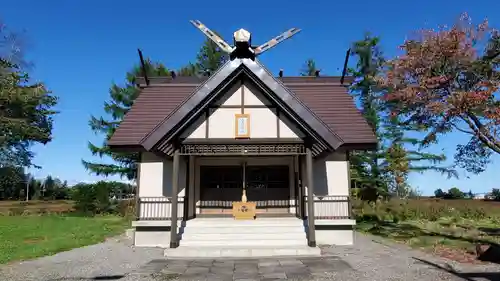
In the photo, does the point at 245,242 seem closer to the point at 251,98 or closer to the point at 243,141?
the point at 243,141

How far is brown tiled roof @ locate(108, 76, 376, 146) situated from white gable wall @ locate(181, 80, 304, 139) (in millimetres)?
1541

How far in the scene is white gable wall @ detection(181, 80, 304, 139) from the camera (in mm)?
10719

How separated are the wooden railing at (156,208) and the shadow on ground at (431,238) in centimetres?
841

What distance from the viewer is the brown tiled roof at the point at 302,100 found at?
1205 centimetres

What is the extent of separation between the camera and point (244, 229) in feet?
34.8

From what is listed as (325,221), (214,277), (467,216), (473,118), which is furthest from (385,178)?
(214,277)

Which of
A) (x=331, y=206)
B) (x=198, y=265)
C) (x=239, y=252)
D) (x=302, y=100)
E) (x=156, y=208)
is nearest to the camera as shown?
(x=198, y=265)

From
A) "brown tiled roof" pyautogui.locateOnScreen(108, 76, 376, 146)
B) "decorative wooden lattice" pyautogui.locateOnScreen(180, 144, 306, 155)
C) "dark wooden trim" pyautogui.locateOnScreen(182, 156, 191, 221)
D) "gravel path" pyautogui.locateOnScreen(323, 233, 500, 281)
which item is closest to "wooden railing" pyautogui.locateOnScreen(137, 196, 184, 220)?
"dark wooden trim" pyautogui.locateOnScreen(182, 156, 191, 221)

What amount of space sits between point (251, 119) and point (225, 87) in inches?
54.6

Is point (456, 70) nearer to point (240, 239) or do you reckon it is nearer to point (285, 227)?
point (285, 227)

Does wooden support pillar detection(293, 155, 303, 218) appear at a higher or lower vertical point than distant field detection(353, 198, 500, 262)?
higher

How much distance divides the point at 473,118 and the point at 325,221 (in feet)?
21.0

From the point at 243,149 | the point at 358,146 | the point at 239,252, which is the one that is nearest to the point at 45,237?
the point at 239,252

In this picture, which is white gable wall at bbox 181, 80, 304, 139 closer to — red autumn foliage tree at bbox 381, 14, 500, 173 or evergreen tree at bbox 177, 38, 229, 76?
red autumn foliage tree at bbox 381, 14, 500, 173
